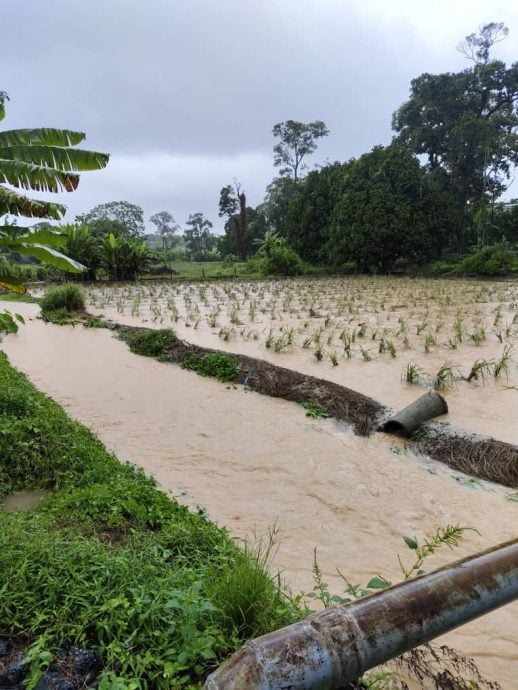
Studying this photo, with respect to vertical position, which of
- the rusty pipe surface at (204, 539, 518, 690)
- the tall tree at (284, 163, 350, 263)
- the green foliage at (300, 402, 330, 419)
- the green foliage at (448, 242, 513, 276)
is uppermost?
the tall tree at (284, 163, 350, 263)

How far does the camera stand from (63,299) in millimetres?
Result: 12938

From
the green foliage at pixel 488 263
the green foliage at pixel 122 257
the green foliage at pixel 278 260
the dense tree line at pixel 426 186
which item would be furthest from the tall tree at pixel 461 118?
the green foliage at pixel 122 257

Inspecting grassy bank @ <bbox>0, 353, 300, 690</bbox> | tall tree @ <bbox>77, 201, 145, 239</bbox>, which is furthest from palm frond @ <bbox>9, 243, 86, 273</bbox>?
tall tree @ <bbox>77, 201, 145, 239</bbox>

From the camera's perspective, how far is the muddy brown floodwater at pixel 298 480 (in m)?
3.08

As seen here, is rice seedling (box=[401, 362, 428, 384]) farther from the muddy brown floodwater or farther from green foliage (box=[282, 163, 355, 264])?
green foliage (box=[282, 163, 355, 264])

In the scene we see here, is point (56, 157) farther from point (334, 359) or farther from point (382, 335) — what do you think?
point (382, 335)

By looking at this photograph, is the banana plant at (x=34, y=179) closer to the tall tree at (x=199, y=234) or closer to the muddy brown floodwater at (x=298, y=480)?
the muddy brown floodwater at (x=298, y=480)

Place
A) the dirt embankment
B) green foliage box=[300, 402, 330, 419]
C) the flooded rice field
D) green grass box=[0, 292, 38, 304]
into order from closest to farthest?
1. the dirt embankment
2. green foliage box=[300, 402, 330, 419]
3. the flooded rice field
4. green grass box=[0, 292, 38, 304]

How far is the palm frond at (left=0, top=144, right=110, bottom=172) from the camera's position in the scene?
16.8 feet

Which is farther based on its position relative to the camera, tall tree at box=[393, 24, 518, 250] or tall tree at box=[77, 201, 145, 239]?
tall tree at box=[77, 201, 145, 239]

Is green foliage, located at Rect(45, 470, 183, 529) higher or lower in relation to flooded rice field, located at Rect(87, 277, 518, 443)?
lower

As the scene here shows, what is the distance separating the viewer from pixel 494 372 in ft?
21.1

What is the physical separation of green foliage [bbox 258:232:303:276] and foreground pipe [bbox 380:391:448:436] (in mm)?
21755

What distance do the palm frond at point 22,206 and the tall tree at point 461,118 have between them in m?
25.7
